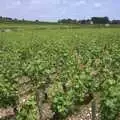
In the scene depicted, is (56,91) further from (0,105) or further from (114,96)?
(114,96)

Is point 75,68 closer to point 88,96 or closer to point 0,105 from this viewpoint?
point 88,96

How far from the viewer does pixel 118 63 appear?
13734mm

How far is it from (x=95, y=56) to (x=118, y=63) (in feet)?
11.7

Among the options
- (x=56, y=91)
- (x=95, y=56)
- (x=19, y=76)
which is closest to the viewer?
(x=56, y=91)

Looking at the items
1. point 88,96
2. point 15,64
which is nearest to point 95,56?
point 15,64

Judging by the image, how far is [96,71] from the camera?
1402cm

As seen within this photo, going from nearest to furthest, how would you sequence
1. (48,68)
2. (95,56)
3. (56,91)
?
(56,91) → (48,68) → (95,56)

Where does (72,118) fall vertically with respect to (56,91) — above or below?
below

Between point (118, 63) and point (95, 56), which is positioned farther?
point (95, 56)

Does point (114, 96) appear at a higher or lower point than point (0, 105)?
higher

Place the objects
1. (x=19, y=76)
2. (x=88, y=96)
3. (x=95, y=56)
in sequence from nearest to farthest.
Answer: (x=88, y=96) < (x=19, y=76) < (x=95, y=56)

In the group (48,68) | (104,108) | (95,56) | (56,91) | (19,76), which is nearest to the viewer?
(104,108)

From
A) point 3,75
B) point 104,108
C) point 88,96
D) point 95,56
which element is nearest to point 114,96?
point 104,108

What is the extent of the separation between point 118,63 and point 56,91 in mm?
3949
